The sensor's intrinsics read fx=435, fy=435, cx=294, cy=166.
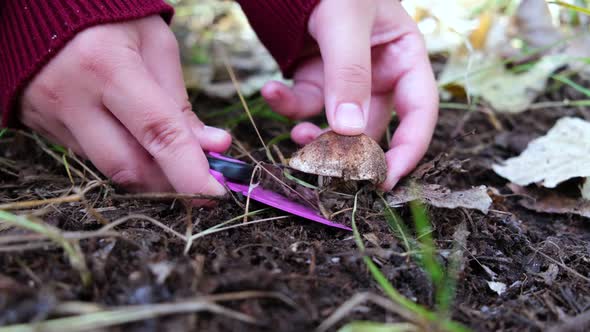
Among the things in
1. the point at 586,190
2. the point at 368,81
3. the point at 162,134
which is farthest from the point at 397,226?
the point at 586,190

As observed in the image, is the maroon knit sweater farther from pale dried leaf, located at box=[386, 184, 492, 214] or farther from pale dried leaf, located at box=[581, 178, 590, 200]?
pale dried leaf, located at box=[581, 178, 590, 200]

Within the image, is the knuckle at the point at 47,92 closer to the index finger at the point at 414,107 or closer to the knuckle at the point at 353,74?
the knuckle at the point at 353,74

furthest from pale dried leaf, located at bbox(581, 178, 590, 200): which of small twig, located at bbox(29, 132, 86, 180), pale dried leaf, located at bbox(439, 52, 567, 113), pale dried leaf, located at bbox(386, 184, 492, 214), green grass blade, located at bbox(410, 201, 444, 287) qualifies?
small twig, located at bbox(29, 132, 86, 180)

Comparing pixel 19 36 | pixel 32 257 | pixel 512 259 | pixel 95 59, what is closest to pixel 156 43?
pixel 95 59

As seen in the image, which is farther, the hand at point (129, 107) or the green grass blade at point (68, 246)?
the hand at point (129, 107)

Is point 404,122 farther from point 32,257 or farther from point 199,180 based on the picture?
point 32,257

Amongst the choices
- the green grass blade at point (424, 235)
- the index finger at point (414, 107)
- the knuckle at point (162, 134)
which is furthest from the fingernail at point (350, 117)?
the knuckle at point (162, 134)

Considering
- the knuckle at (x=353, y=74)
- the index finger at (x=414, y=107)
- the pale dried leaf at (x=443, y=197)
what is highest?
the knuckle at (x=353, y=74)
